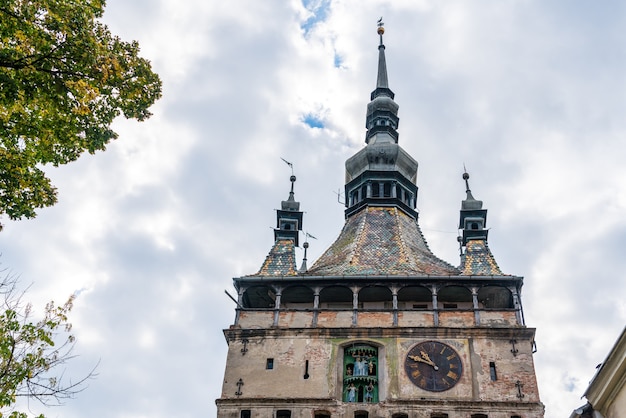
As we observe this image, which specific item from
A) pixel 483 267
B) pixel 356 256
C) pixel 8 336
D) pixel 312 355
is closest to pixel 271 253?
pixel 356 256

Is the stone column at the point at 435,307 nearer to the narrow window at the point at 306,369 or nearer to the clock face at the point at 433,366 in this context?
the clock face at the point at 433,366

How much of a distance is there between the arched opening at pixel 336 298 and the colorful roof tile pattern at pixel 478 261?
446 cm

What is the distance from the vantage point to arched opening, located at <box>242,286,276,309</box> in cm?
2753

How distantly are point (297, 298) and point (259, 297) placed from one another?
1521 mm

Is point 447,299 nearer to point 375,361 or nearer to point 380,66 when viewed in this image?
point 375,361

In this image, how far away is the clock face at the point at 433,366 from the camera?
77.0 ft

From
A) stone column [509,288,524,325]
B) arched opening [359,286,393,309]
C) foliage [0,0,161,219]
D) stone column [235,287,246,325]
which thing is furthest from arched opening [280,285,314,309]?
foliage [0,0,161,219]

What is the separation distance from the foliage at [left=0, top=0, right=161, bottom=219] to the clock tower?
580 inches

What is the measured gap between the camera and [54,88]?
9.68m

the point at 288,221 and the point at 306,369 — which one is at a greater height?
the point at 288,221

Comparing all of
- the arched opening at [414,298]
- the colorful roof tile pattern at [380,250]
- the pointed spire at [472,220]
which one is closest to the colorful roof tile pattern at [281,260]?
the colorful roof tile pattern at [380,250]

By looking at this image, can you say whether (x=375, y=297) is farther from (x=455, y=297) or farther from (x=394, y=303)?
(x=455, y=297)

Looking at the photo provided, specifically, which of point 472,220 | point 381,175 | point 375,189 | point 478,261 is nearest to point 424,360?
point 478,261

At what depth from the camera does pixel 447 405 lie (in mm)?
22812
